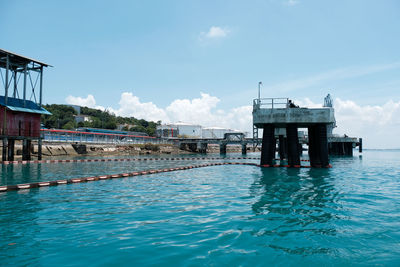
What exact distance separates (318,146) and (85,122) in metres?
127

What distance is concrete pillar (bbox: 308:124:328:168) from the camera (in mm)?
25172

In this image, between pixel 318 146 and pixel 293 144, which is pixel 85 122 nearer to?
pixel 293 144

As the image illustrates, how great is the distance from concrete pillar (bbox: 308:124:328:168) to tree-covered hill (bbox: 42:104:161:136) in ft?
361

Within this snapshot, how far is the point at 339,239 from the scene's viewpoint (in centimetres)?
612

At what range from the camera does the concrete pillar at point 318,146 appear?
2517 centimetres

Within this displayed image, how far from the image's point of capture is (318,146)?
1035 inches

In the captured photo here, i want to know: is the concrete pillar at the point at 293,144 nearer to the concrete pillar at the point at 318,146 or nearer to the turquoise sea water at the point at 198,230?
the concrete pillar at the point at 318,146

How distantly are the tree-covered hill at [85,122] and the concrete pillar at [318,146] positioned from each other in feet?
361

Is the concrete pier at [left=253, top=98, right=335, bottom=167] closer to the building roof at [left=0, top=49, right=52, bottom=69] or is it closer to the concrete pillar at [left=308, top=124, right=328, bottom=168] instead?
the concrete pillar at [left=308, top=124, right=328, bottom=168]

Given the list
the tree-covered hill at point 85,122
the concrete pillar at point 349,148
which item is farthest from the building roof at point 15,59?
the tree-covered hill at point 85,122

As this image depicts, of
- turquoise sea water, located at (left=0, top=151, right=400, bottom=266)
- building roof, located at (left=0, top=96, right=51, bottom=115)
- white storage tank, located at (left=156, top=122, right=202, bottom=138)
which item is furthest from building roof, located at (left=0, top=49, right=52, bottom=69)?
white storage tank, located at (left=156, top=122, right=202, bottom=138)

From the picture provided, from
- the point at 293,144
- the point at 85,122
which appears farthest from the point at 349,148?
the point at 85,122

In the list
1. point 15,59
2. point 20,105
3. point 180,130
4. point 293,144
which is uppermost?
point 15,59

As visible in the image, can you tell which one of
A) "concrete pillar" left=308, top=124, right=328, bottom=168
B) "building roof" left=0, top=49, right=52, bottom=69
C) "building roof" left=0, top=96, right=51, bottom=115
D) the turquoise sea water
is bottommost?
the turquoise sea water
